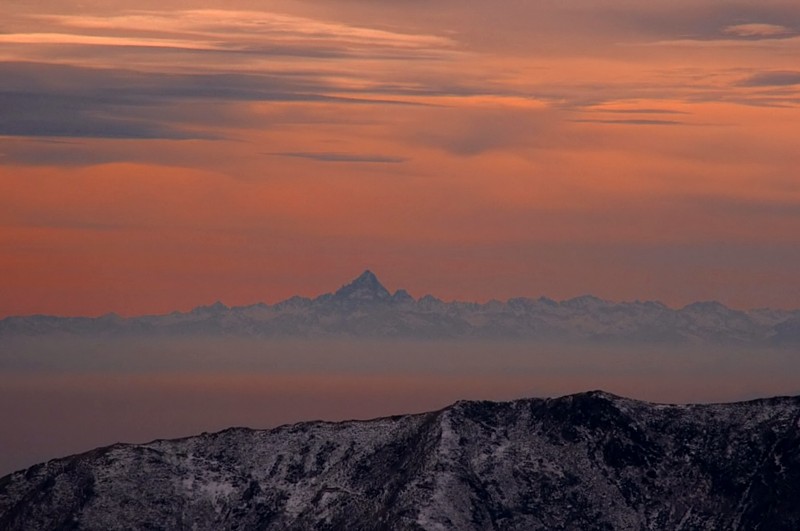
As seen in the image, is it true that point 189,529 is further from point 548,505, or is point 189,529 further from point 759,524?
point 759,524

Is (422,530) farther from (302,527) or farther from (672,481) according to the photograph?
(672,481)

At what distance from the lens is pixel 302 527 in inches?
7633

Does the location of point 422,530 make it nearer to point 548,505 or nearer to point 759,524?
point 548,505

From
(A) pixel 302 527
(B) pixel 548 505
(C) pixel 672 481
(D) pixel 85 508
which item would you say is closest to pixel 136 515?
(D) pixel 85 508

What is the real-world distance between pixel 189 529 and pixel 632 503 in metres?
58.7

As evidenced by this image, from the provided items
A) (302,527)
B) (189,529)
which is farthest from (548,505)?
(189,529)

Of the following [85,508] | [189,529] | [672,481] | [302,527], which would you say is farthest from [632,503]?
[85,508]

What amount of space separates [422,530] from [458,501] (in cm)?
1010

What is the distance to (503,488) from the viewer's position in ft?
644

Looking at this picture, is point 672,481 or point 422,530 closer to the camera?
point 422,530

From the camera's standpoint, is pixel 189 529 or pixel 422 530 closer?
pixel 422 530

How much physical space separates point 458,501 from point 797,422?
153 feet

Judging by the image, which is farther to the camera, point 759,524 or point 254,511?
point 254,511

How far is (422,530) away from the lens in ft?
602
